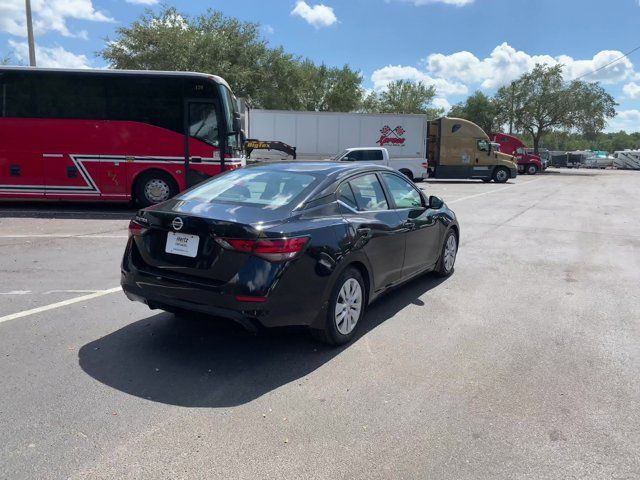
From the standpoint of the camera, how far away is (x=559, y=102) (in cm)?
5075

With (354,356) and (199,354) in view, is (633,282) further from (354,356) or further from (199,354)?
(199,354)

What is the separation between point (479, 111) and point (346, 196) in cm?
6526

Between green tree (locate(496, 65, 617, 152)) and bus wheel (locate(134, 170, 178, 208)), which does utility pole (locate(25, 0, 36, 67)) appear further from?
green tree (locate(496, 65, 617, 152))

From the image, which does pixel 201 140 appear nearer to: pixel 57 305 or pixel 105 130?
pixel 105 130

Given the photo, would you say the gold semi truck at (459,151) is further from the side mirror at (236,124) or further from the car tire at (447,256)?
the car tire at (447,256)

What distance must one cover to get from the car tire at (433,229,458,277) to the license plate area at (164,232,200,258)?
11.7 ft

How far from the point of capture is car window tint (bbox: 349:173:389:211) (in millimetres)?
4875

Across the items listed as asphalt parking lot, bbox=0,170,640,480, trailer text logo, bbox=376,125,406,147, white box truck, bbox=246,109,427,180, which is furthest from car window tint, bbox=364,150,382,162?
asphalt parking lot, bbox=0,170,640,480

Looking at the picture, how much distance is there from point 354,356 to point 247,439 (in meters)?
1.42

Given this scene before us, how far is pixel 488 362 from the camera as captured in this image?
4.19 meters

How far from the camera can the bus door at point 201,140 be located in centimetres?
1243

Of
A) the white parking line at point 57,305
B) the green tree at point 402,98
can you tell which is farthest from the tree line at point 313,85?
the white parking line at point 57,305

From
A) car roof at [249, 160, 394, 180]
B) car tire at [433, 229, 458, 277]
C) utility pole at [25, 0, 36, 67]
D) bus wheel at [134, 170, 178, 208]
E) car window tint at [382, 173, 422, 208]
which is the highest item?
utility pole at [25, 0, 36, 67]

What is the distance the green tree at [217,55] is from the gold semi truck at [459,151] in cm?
1053
